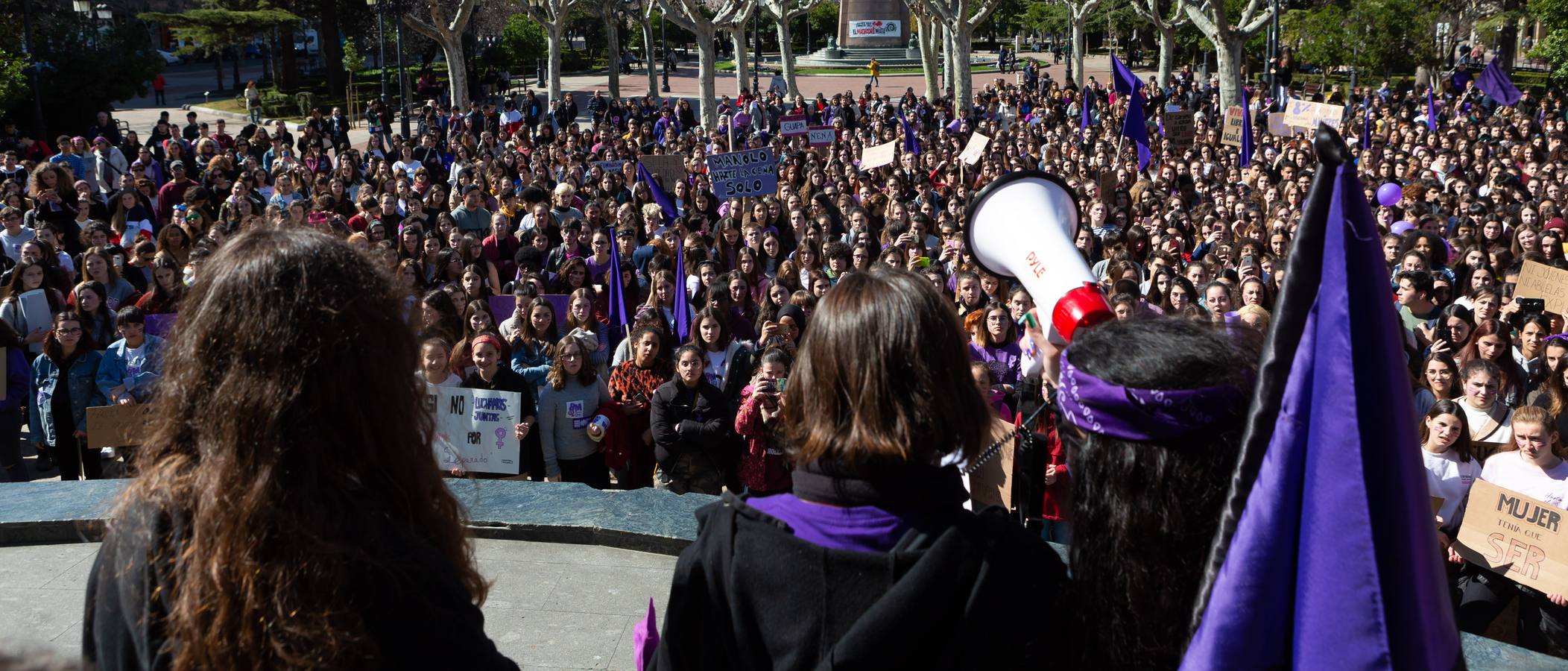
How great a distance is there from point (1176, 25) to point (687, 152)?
72.7 ft

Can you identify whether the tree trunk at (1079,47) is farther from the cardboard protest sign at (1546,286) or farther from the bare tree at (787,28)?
the cardboard protest sign at (1546,286)

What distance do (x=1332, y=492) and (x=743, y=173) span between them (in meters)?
11.8

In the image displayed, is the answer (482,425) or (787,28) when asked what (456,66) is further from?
(482,425)

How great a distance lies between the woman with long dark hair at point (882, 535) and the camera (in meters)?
1.95

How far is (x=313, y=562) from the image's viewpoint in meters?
1.61

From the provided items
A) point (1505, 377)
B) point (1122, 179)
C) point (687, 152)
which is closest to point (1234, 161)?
point (1122, 179)

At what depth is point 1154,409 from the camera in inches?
74.6

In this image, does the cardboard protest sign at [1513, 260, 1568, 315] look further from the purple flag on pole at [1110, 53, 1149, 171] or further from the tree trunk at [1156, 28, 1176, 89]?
the tree trunk at [1156, 28, 1176, 89]

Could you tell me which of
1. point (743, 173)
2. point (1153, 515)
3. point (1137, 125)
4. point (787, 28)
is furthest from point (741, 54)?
point (1153, 515)

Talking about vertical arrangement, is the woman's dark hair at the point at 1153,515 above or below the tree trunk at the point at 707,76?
below

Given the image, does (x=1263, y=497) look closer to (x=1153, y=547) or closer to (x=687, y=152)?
(x=1153, y=547)

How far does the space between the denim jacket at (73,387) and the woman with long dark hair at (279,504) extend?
6.36 m

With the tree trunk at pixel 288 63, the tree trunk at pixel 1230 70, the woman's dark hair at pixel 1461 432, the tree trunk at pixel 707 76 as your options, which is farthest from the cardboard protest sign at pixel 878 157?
the tree trunk at pixel 288 63

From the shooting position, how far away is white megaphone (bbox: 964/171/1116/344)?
2.69 m
